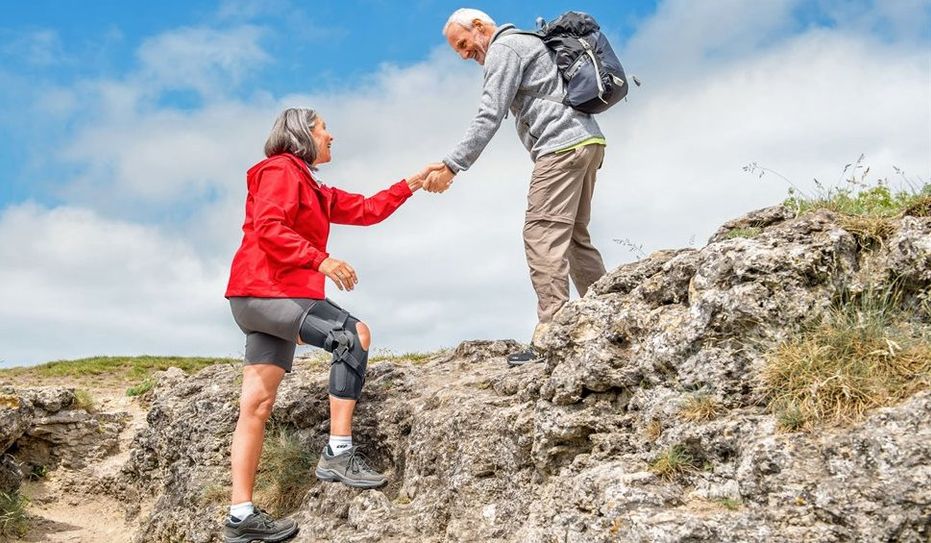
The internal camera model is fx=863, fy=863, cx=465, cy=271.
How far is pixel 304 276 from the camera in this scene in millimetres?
7609

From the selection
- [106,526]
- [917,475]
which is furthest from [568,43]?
[106,526]

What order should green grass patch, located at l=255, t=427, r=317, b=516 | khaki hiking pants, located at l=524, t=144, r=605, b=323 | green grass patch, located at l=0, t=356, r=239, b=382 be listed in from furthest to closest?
green grass patch, located at l=0, t=356, r=239, b=382 < green grass patch, located at l=255, t=427, r=317, b=516 < khaki hiking pants, located at l=524, t=144, r=605, b=323

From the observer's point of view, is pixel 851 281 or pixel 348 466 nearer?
pixel 851 281

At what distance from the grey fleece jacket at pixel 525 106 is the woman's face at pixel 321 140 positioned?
3.91ft

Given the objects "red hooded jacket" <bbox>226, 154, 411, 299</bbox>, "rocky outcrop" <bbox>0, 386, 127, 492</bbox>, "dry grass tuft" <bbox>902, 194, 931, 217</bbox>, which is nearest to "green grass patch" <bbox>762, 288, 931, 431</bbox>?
"dry grass tuft" <bbox>902, 194, 931, 217</bbox>

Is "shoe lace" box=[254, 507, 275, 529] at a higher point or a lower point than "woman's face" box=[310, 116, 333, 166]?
lower

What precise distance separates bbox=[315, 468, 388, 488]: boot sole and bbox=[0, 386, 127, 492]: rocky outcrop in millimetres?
6863

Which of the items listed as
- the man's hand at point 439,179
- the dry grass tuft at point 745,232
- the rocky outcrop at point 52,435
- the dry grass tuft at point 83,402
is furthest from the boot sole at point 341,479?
the dry grass tuft at point 83,402

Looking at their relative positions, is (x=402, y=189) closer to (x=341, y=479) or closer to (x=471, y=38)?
(x=471, y=38)

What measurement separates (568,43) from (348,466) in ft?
15.3

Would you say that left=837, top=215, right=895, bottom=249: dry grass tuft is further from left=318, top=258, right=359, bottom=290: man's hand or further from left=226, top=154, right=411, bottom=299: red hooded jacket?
left=226, top=154, right=411, bottom=299: red hooded jacket

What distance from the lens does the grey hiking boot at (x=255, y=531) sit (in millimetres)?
7684

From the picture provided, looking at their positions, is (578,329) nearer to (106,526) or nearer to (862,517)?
(862,517)

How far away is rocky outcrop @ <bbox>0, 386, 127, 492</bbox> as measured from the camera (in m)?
12.6
